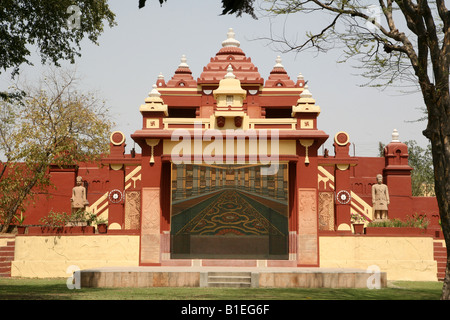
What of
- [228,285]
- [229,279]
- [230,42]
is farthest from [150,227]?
[230,42]

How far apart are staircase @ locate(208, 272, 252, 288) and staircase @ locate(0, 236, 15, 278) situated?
783cm

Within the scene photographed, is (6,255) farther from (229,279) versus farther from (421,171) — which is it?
(421,171)

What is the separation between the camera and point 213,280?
639 inches

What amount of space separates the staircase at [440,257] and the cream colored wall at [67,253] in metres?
10.6

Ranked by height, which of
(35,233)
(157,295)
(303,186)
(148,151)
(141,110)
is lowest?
(157,295)

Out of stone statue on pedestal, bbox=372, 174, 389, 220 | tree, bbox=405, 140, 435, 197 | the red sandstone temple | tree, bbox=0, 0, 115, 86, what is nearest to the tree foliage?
tree, bbox=0, 0, 115, 86

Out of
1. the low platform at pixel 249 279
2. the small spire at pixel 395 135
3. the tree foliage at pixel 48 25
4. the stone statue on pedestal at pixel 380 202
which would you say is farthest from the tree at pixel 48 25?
the small spire at pixel 395 135

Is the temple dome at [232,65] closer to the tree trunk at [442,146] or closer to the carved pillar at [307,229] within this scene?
the carved pillar at [307,229]

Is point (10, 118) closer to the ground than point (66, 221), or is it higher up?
higher up

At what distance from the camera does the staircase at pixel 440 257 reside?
64.9ft

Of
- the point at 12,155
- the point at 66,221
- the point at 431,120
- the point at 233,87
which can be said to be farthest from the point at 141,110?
the point at 431,120

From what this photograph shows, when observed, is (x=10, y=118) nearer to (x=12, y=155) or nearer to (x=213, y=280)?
(x=12, y=155)

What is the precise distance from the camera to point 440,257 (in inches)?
797

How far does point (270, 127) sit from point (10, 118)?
1240 centimetres
